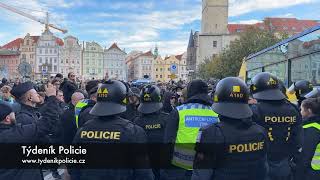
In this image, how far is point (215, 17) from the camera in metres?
100

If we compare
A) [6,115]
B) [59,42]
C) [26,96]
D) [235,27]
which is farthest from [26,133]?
[59,42]

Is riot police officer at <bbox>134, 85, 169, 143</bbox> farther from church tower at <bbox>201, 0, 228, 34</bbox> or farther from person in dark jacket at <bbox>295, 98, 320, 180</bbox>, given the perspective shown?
church tower at <bbox>201, 0, 228, 34</bbox>

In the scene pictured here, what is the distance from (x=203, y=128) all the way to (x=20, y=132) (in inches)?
72.2

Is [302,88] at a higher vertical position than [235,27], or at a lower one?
lower

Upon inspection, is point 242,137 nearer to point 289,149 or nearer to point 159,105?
point 289,149

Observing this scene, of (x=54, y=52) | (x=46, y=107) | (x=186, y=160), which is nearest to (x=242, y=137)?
(x=186, y=160)

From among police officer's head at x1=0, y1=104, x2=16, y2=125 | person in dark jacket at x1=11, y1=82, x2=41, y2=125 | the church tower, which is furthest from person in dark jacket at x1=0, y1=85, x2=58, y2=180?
the church tower

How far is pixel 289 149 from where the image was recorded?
4.98 meters

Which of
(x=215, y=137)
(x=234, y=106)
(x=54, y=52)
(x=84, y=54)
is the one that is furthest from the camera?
(x=84, y=54)

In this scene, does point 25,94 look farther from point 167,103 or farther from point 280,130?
point 167,103

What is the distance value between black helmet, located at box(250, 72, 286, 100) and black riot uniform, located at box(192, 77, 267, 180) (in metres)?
1.43

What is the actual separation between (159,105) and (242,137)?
2364 millimetres

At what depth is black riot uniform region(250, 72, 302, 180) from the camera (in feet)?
16.0

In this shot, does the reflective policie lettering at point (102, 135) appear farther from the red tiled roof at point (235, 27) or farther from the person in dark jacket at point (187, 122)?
the red tiled roof at point (235, 27)
